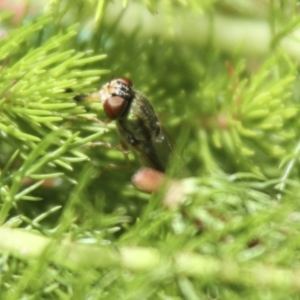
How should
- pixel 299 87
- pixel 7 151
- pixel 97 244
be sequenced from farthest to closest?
pixel 299 87 → pixel 7 151 → pixel 97 244

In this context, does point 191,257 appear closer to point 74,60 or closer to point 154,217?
point 154,217

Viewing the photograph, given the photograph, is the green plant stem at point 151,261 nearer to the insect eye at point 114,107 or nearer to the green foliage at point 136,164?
the green foliage at point 136,164

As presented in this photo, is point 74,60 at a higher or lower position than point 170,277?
higher

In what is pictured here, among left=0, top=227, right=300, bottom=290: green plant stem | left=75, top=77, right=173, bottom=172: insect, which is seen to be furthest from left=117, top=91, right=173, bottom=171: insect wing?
left=0, top=227, right=300, bottom=290: green plant stem

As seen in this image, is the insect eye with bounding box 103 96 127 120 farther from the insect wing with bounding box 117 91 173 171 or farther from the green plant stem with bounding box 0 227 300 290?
the green plant stem with bounding box 0 227 300 290

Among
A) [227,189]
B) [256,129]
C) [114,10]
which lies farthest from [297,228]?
[114,10]

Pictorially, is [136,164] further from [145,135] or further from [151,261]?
[151,261]

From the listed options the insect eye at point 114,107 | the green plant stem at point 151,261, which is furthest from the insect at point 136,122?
the green plant stem at point 151,261
